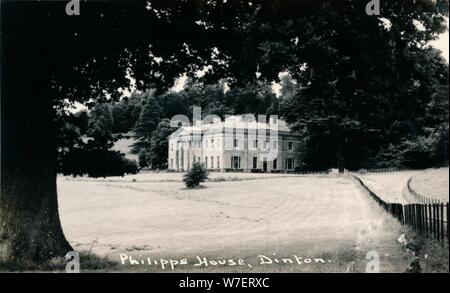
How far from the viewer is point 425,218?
1236 centimetres

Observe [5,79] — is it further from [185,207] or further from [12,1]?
[185,207]

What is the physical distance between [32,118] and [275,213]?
22255 millimetres

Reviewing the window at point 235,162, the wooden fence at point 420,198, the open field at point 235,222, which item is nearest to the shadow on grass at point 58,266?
the open field at point 235,222

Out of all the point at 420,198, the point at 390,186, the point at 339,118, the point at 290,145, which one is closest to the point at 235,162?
the point at 290,145

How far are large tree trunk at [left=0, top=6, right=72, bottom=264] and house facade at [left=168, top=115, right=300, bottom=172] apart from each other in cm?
2234

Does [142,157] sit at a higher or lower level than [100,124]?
lower

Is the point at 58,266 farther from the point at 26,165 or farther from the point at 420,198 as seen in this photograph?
the point at 420,198

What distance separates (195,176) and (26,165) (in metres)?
32.8

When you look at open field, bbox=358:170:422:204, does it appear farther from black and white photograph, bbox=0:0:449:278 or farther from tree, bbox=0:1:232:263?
tree, bbox=0:1:232:263

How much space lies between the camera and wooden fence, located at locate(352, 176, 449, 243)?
→ 11.1 m

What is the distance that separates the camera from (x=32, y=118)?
12734 mm

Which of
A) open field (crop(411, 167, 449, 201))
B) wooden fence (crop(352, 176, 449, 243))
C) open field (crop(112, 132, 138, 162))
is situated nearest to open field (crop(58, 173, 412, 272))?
wooden fence (crop(352, 176, 449, 243))

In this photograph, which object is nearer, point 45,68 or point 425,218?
point 425,218
